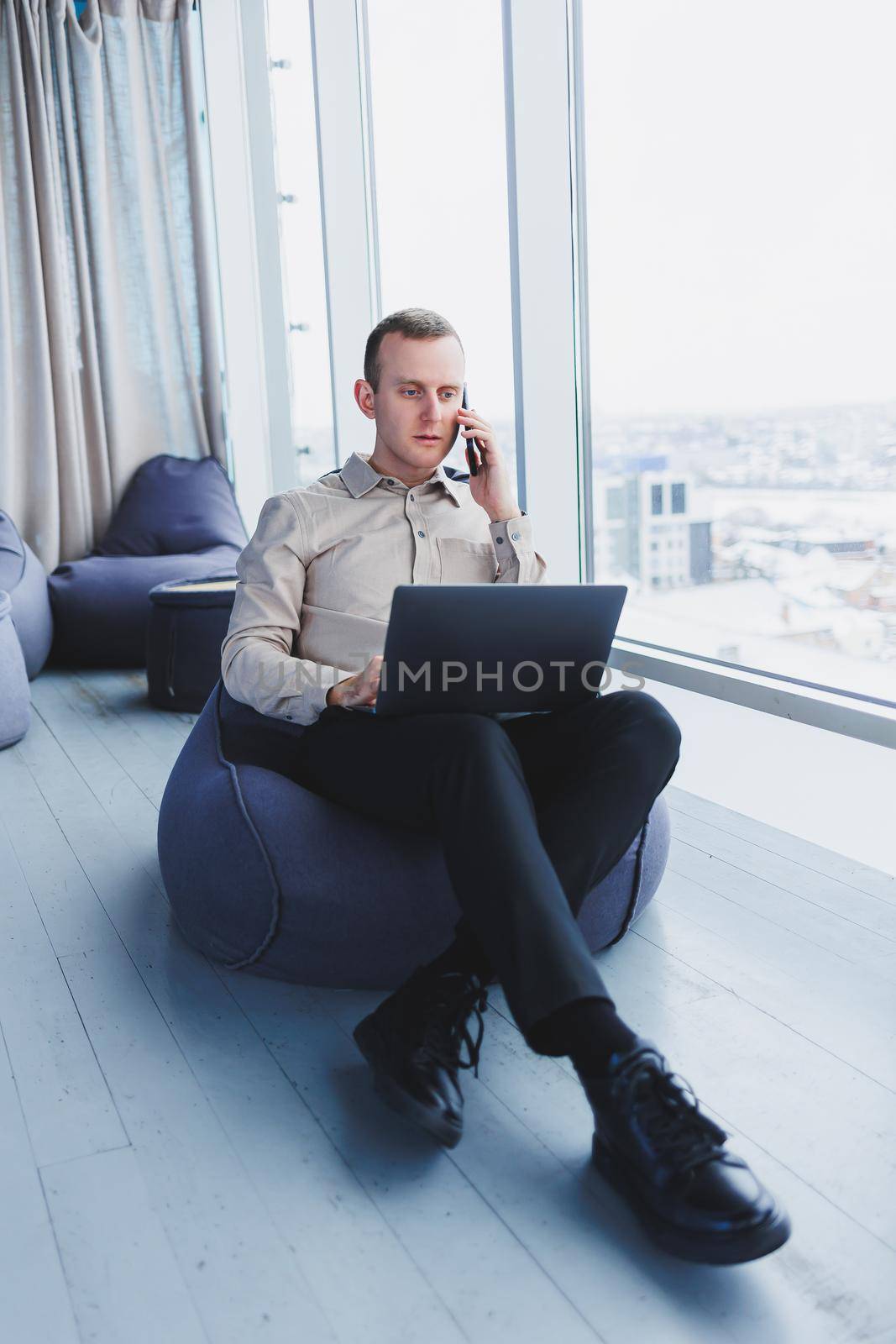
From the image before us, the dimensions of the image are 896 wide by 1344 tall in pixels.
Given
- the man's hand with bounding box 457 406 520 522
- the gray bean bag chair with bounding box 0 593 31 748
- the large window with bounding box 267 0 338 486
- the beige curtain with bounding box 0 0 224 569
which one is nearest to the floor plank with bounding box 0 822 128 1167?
the man's hand with bounding box 457 406 520 522

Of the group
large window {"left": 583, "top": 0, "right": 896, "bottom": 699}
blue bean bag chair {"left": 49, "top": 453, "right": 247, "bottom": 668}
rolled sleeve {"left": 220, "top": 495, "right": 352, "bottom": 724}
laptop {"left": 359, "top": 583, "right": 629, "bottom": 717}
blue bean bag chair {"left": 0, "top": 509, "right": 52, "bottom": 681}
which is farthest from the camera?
blue bean bag chair {"left": 49, "top": 453, "right": 247, "bottom": 668}

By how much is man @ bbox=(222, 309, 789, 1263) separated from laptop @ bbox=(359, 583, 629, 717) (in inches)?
2.0

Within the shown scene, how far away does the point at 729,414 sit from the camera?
2.71 m

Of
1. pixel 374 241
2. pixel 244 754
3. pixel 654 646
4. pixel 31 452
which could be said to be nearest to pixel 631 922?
pixel 244 754

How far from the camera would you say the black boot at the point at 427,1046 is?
1.37 m

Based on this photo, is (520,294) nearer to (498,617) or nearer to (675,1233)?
(498,617)

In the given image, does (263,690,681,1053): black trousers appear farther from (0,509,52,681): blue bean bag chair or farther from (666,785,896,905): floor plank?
(0,509,52,681): blue bean bag chair

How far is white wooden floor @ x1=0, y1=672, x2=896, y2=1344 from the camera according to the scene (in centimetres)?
114

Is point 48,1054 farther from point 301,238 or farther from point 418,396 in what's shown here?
point 301,238

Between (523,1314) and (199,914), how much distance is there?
92cm

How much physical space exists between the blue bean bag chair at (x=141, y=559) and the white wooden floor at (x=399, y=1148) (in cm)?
248

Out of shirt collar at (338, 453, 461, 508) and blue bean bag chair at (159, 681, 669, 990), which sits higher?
shirt collar at (338, 453, 461, 508)

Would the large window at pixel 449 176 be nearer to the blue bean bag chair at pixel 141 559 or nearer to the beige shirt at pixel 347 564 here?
the blue bean bag chair at pixel 141 559

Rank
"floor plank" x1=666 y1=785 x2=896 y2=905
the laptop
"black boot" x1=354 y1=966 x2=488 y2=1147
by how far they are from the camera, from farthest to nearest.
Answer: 1. "floor plank" x1=666 y1=785 x2=896 y2=905
2. the laptop
3. "black boot" x1=354 y1=966 x2=488 y2=1147
